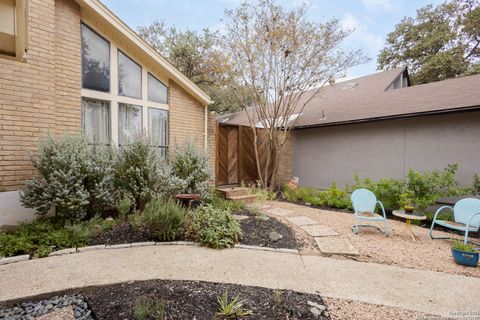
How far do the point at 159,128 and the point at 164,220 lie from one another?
11.4 ft

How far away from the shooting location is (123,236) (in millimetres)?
4016

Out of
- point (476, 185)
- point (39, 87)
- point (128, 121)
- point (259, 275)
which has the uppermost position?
point (39, 87)

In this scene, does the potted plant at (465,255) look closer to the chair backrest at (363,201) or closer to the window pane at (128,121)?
the chair backrest at (363,201)

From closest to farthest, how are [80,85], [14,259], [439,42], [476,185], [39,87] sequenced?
1. [14,259]
2. [39,87]
3. [80,85]
4. [476,185]
5. [439,42]

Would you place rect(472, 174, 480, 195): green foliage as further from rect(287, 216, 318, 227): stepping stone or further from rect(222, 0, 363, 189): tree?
rect(222, 0, 363, 189): tree

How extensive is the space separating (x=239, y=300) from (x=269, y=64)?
7.37 meters

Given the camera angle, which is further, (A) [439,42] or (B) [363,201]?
(A) [439,42]

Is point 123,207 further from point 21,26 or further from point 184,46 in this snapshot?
point 184,46

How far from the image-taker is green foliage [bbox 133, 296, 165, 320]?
196 cm

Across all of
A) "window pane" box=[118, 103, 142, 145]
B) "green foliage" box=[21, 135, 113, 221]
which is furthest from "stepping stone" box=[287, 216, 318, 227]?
"window pane" box=[118, 103, 142, 145]

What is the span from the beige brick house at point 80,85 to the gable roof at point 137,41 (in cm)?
2

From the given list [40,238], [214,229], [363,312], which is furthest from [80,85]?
[363,312]

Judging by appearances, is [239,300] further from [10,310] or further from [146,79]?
[146,79]

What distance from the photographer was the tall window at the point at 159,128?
6428 millimetres
